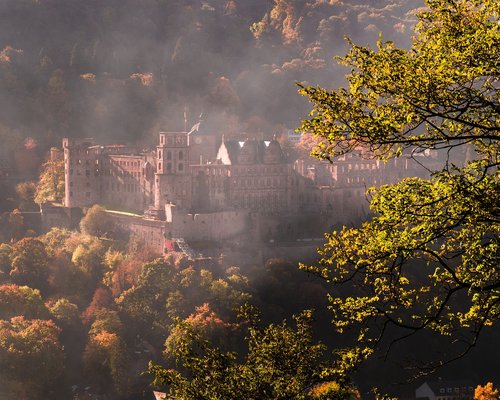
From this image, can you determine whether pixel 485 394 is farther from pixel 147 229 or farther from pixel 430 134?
pixel 430 134

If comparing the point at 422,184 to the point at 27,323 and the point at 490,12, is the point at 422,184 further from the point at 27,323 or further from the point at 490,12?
the point at 27,323

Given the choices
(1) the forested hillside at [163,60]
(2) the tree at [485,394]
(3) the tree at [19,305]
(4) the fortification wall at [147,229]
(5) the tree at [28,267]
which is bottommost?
(2) the tree at [485,394]

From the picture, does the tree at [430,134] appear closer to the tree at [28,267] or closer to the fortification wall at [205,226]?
the fortification wall at [205,226]

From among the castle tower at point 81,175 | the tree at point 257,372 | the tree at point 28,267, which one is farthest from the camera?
the castle tower at point 81,175

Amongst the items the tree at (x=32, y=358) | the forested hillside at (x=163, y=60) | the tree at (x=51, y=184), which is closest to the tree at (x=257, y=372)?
the tree at (x=32, y=358)

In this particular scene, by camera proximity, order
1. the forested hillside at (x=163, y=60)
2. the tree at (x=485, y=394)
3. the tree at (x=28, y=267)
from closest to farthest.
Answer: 1. the tree at (x=485, y=394)
2. the tree at (x=28, y=267)
3. the forested hillside at (x=163, y=60)

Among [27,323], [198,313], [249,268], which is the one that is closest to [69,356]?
[27,323]

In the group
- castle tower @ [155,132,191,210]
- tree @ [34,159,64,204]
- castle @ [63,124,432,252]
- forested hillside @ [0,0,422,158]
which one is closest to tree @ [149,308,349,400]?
castle @ [63,124,432,252]
